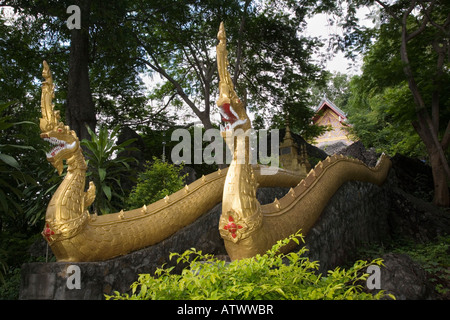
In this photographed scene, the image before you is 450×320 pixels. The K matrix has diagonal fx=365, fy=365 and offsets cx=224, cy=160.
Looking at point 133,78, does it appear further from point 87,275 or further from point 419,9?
point 87,275

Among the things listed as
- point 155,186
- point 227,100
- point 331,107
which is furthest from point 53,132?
point 331,107

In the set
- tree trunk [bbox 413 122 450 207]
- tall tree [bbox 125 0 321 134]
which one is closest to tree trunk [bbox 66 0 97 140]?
tall tree [bbox 125 0 321 134]

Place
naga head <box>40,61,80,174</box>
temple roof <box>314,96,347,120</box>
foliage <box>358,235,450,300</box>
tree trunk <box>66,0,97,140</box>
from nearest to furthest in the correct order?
naga head <box>40,61,80,174</box>, foliage <box>358,235,450,300</box>, tree trunk <box>66,0,97,140</box>, temple roof <box>314,96,347,120</box>

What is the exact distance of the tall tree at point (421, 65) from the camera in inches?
288

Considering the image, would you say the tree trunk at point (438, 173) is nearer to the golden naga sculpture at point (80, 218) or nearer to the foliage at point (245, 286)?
the golden naga sculpture at point (80, 218)

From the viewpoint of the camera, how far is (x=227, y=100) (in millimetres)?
3213

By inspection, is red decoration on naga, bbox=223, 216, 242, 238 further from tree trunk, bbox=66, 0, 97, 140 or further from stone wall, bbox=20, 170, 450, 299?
tree trunk, bbox=66, 0, 97, 140

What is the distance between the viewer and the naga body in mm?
3303

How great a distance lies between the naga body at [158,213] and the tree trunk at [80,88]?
354 centimetres

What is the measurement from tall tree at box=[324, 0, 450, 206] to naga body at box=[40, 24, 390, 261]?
14.3 ft

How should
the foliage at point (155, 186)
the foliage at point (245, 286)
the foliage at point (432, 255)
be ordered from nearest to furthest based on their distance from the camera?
the foliage at point (245, 286)
the foliage at point (432, 255)
the foliage at point (155, 186)

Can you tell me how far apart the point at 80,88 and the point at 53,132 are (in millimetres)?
4094

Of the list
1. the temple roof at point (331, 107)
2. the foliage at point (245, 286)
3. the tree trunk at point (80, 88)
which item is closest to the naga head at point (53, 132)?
the foliage at point (245, 286)

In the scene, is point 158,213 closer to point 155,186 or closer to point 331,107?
point 155,186
